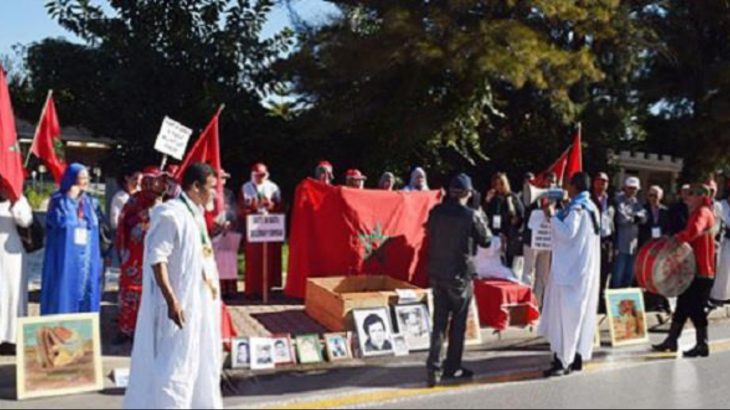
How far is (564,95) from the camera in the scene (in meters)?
16.9

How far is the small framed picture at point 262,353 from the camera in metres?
7.98

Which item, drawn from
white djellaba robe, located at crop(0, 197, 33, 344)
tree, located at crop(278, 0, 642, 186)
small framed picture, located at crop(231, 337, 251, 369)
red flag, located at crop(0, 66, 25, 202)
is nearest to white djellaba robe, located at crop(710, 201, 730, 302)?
tree, located at crop(278, 0, 642, 186)

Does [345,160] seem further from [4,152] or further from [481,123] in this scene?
[4,152]

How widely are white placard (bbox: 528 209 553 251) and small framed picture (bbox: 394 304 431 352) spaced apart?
2.19 meters

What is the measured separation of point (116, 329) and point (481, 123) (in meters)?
11.4

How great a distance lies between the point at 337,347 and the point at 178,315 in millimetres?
2835

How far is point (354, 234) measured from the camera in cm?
1148

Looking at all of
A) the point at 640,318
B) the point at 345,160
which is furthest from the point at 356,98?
the point at 640,318

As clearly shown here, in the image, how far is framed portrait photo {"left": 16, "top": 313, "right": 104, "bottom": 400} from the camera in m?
6.98

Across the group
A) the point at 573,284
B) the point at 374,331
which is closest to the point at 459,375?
the point at 374,331

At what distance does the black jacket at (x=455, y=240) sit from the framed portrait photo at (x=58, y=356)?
10.1ft

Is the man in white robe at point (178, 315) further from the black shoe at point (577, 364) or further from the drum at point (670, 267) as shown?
the drum at point (670, 267)

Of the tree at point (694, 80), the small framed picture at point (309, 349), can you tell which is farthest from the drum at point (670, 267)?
the tree at point (694, 80)

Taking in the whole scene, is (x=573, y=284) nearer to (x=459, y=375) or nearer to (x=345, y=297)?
(x=459, y=375)
